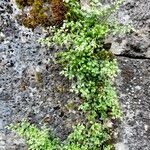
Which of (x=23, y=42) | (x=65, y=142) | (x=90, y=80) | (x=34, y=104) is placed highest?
(x=23, y=42)

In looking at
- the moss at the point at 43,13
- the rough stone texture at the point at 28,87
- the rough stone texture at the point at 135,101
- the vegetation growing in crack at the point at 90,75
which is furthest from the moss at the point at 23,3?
the rough stone texture at the point at 135,101

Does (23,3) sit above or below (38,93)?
above

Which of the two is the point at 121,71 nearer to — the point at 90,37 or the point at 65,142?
the point at 90,37

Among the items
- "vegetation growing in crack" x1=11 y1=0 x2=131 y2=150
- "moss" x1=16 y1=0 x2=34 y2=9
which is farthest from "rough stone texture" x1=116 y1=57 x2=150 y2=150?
"moss" x1=16 y1=0 x2=34 y2=9

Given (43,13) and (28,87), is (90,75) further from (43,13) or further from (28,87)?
(43,13)

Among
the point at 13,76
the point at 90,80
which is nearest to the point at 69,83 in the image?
the point at 90,80

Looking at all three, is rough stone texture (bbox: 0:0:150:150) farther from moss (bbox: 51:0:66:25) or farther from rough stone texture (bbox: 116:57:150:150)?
moss (bbox: 51:0:66:25)

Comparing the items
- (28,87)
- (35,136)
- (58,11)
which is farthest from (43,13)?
(35,136)

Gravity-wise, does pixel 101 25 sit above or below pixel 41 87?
above
